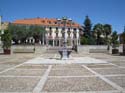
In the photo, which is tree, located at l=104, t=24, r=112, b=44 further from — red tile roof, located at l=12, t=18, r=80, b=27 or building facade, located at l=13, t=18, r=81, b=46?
building facade, located at l=13, t=18, r=81, b=46

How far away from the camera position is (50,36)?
102 metres

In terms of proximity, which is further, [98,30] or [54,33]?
[54,33]

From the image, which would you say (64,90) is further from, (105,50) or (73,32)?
(73,32)

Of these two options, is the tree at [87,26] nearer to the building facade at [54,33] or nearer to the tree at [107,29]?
the tree at [107,29]

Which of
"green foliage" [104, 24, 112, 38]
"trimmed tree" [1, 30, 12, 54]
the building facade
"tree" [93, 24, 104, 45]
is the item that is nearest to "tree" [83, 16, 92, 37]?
"tree" [93, 24, 104, 45]

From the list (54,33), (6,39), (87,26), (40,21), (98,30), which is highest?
(40,21)

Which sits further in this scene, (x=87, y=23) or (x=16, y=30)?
(x=87, y=23)

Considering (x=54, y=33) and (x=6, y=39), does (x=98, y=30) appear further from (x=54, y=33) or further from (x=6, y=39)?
(x=6, y=39)

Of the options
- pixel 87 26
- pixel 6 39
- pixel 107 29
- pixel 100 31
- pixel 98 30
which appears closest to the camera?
pixel 6 39

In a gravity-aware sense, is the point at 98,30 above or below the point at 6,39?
above

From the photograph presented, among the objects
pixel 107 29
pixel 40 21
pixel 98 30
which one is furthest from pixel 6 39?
pixel 40 21

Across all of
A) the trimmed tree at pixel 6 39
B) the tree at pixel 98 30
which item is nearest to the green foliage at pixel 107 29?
the tree at pixel 98 30

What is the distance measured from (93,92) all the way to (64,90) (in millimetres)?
1125

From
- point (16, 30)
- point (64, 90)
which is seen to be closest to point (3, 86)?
point (64, 90)
